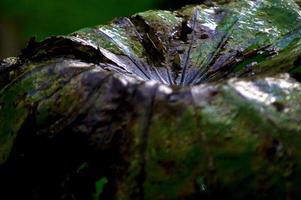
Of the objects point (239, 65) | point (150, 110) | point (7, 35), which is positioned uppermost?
point (150, 110)

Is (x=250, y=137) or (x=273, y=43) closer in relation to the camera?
(x=250, y=137)

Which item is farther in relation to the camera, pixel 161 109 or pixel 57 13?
pixel 57 13

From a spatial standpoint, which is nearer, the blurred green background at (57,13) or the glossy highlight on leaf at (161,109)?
the glossy highlight on leaf at (161,109)

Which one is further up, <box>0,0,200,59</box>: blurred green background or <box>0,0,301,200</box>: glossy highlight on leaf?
<box>0,0,301,200</box>: glossy highlight on leaf

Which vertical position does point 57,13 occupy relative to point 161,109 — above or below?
below

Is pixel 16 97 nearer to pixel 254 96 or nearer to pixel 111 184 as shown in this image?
pixel 111 184

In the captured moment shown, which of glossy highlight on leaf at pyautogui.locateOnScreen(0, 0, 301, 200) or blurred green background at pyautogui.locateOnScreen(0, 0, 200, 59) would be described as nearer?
glossy highlight on leaf at pyautogui.locateOnScreen(0, 0, 301, 200)

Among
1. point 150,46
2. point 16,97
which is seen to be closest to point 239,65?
point 150,46

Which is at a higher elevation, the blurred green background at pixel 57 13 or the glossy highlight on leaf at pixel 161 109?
the glossy highlight on leaf at pixel 161 109
